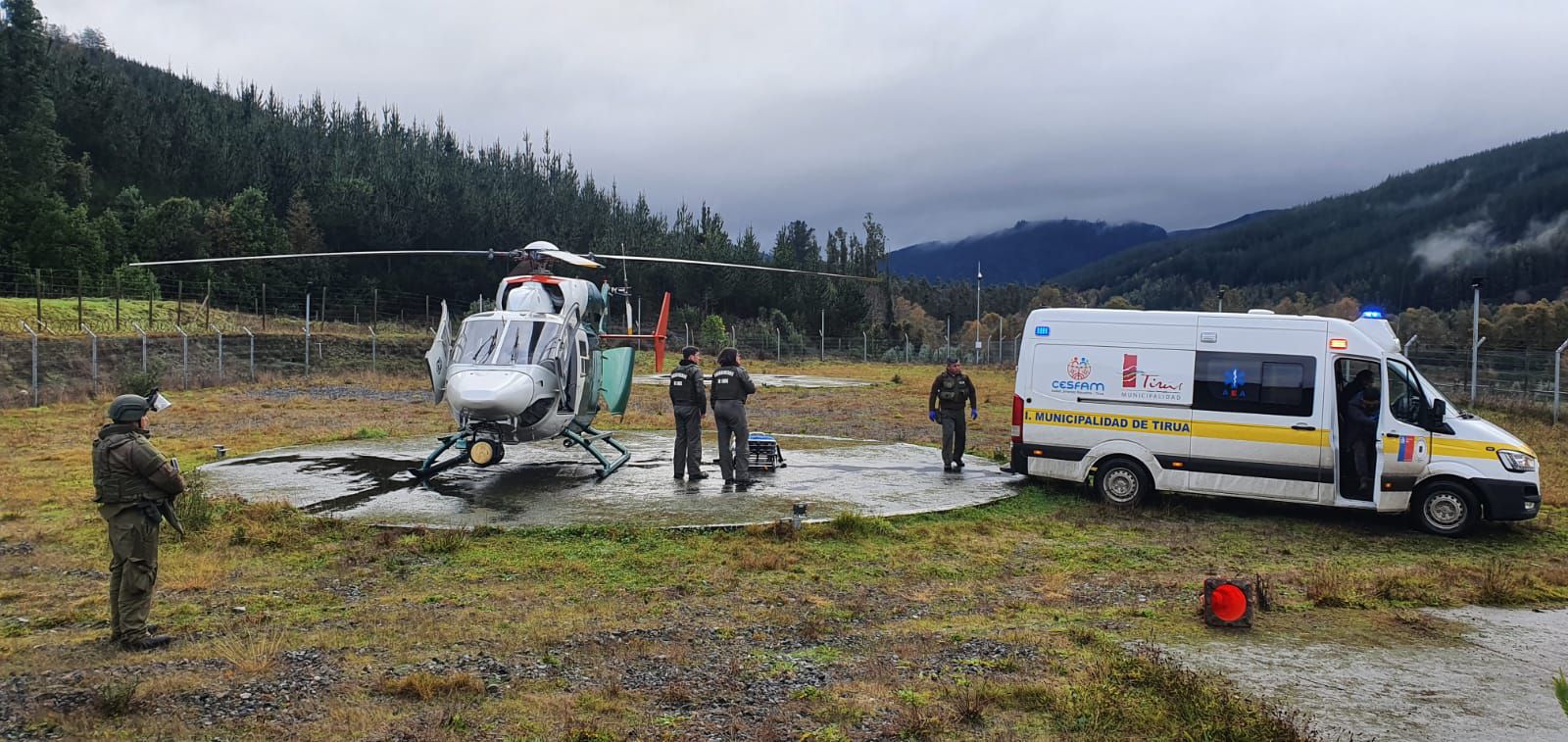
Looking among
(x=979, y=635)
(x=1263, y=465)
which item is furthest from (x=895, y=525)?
(x=1263, y=465)

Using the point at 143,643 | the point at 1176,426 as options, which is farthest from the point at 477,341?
the point at 1176,426

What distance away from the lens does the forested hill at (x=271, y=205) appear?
172 ft

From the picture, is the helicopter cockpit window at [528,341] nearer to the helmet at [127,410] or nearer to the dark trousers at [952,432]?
the helmet at [127,410]

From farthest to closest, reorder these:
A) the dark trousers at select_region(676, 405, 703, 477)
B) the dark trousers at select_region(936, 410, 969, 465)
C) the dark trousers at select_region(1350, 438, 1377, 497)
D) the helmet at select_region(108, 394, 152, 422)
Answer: the dark trousers at select_region(936, 410, 969, 465), the dark trousers at select_region(676, 405, 703, 477), the dark trousers at select_region(1350, 438, 1377, 497), the helmet at select_region(108, 394, 152, 422)

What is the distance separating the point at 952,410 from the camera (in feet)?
44.7

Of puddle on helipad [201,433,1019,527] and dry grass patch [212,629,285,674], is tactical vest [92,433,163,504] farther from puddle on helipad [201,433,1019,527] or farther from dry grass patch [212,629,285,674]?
puddle on helipad [201,433,1019,527]

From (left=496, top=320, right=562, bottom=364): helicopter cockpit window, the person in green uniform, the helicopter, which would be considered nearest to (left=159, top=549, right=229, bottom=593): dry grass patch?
the helicopter

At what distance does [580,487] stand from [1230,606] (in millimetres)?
8051

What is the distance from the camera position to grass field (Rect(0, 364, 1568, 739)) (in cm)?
480

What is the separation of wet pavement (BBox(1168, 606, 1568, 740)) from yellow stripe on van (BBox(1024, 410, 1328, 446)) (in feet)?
12.7

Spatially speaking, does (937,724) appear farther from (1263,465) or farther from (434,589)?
(1263,465)

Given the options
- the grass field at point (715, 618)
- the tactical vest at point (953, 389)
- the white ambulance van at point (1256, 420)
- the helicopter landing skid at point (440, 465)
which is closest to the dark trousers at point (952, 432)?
the tactical vest at point (953, 389)

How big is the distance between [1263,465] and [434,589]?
355 inches

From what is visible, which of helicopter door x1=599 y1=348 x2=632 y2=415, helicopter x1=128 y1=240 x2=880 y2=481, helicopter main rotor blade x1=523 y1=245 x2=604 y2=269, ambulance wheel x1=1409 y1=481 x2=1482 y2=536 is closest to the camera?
ambulance wheel x1=1409 y1=481 x2=1482 y2=536
